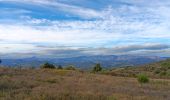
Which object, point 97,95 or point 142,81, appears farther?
point 142,81

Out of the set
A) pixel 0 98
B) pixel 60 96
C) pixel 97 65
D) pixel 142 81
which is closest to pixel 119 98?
pixel 60 96

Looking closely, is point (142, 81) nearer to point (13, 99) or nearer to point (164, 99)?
point (164, 99)

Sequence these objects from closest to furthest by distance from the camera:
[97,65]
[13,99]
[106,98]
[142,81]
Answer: [13,99], [106,98], [142,81], [97,65]

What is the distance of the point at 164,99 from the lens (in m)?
19.9

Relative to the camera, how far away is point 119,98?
19359mm

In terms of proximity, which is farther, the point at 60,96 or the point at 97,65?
the point at 97,65

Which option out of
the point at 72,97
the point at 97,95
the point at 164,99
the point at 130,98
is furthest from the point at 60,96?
the point at 164,99

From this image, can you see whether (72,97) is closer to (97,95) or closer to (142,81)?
(97,95)

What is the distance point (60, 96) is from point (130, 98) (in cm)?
399

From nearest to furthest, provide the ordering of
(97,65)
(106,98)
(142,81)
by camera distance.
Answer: (106,98) → (142,81) → (97,65)

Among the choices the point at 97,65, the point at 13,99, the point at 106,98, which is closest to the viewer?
the point at 13,99

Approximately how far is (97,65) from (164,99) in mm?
63026

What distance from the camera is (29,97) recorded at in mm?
18312

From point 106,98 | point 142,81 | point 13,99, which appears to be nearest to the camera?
point 13,99
